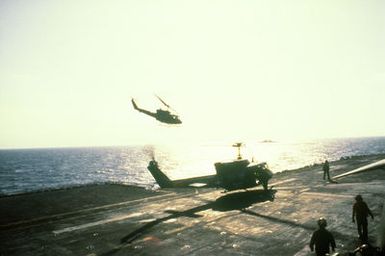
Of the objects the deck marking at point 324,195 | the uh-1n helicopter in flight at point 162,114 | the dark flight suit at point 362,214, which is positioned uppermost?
the uh-1n helicopter in flight at point 162,114

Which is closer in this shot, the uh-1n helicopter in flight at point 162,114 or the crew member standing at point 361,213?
the crew member standing at point 361,213

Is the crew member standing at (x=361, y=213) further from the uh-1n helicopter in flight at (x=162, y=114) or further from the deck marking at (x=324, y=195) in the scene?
the uh-1n helicopter in flight at (x=162, y=114)

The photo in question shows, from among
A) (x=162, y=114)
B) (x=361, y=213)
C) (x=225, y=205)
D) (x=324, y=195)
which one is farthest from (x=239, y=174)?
(x=361, y=213)

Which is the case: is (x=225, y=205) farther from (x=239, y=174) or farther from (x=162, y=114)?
(x=162, y=114)

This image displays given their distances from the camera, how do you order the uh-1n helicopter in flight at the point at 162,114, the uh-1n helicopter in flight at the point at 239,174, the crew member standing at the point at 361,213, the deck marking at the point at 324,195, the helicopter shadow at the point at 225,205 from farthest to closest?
the uh-1n helicopter in flight at the point at 162,114 → the uh-1n helicopter in flight at the point at 239,174 → the deck marking at the point at 324,195 → the helicopter shadow at the point at 225,205 → the crew member standing at the point at 361,213

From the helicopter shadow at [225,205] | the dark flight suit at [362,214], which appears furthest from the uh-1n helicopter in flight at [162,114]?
the dark flight suit at [362,214]

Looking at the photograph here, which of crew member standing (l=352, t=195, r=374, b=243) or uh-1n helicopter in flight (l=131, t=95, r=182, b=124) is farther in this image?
uh-1n helicopter in flight (l=131, t=95, r=182, b=124)

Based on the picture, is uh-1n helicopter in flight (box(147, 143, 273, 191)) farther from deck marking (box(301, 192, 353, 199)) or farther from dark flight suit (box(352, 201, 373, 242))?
dark flight suit (box(352, 201, 373, 242))

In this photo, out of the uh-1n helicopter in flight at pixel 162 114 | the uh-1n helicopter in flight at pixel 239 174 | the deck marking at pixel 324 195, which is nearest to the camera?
the deck marking at pixel 324 195

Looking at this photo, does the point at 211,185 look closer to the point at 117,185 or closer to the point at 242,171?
the point at 242,171

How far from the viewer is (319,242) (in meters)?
9.73

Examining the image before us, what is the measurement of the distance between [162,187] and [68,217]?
36.6ft

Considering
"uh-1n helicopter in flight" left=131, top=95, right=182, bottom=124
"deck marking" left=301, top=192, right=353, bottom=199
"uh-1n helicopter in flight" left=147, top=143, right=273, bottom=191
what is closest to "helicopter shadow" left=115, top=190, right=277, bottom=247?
"uh-1n helicopter in flight" left=147, top=143, right=273, bottom=191

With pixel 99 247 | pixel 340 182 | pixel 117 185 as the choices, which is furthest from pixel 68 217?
pixel 340 182
